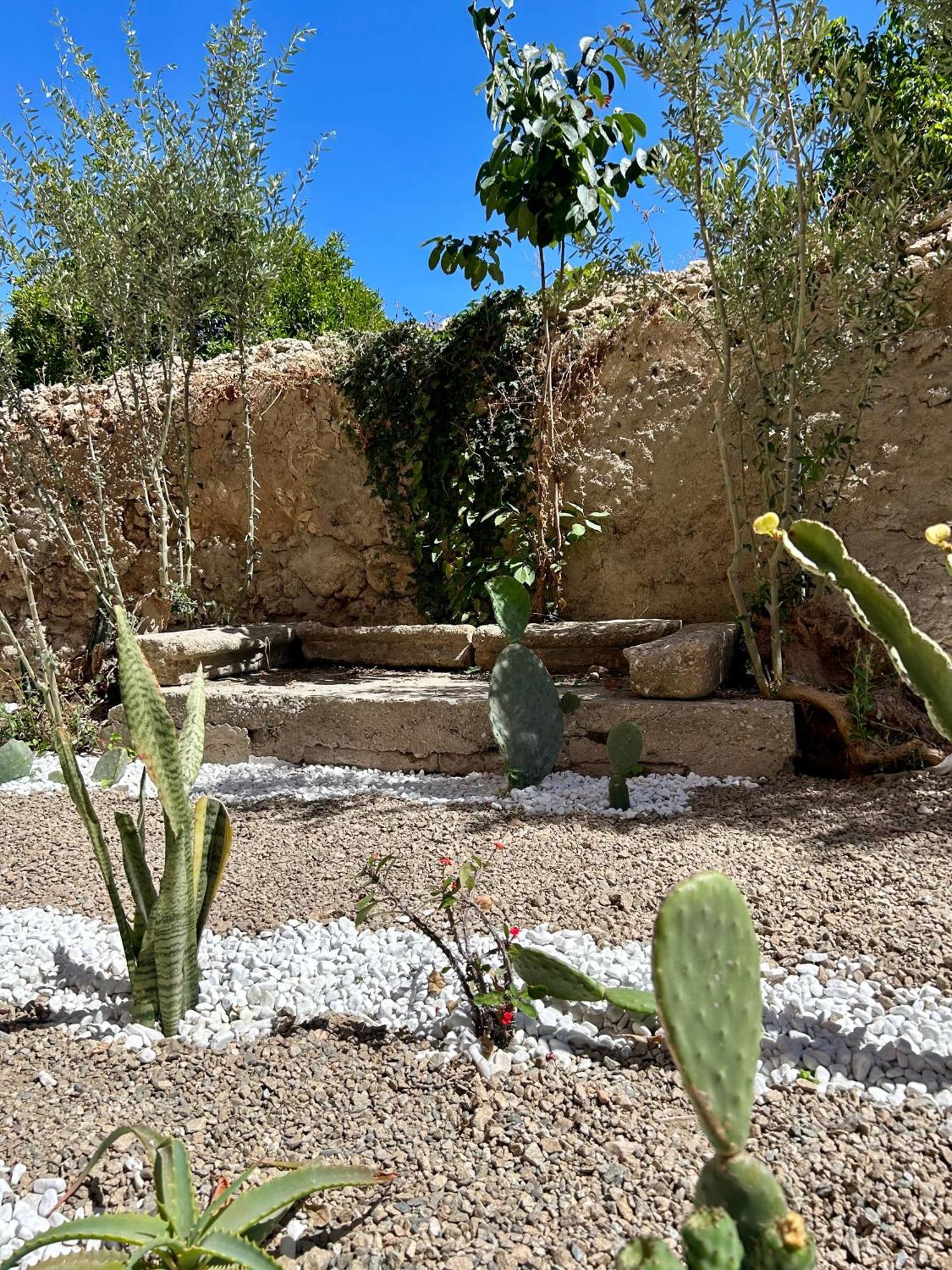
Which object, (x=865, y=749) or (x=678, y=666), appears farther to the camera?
(x=678, y=666)

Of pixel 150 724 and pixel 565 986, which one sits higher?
pixel 150 724

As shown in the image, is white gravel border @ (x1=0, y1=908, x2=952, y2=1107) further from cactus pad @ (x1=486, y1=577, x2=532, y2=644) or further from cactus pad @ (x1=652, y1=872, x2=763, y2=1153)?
cactus pad @ (x1=486, y1=577, x2=532, y2=644)

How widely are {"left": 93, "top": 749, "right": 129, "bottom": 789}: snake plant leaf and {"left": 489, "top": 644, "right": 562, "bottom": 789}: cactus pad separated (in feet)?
5.87

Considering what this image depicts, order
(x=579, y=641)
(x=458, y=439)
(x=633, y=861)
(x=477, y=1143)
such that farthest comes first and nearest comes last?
(x=458, y=439), (x=579, y=641), (x=633, y=861), (x=477, y=1143)

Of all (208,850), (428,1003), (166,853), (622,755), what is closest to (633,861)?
(622,755)

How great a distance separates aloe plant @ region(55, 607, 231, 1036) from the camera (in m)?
1.73

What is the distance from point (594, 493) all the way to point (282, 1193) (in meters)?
4.13

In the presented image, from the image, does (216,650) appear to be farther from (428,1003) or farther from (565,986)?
(565,986)

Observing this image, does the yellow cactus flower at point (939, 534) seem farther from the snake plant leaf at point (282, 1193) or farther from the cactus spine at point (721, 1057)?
the snake plant leaf at point (282, 1193)

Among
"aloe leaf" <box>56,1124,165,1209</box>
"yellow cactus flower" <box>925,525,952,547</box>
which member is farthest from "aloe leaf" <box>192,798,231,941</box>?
"yellow cactus flower" <box>925,525,952,547</box>

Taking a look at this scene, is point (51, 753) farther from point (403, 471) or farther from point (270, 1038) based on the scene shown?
point (270, 1038)

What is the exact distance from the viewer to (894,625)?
153 cm

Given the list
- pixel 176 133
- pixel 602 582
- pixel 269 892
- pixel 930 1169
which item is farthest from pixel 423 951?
pixel 176 133

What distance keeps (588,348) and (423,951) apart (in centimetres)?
382
